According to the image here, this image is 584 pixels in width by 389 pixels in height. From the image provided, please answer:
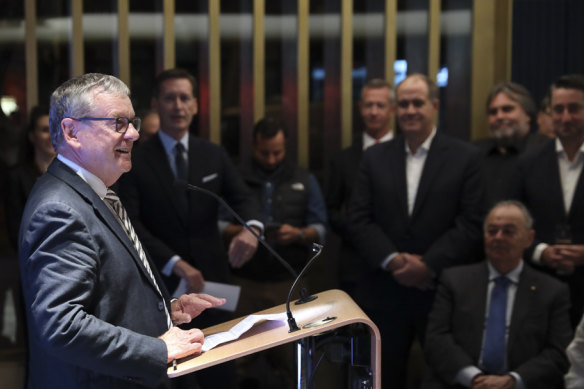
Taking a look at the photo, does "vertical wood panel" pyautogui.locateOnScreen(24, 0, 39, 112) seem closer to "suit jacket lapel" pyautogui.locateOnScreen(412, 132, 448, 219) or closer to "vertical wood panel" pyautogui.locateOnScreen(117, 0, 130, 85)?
"vertical wood panel" pyautogui.locateOnScreen(117, 0, 130, 85)

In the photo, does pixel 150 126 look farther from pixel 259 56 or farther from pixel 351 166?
pixel 351 166

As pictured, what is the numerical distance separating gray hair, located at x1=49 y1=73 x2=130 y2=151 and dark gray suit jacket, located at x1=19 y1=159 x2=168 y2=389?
90 millimetres

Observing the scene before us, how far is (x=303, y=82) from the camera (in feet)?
14.3

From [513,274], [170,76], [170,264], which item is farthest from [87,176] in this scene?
Result: [513,274]

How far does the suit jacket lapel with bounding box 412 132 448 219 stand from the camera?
3379 millimetres

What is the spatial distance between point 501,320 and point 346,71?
1784 millimetres

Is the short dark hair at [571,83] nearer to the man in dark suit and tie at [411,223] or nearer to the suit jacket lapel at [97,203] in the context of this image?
the man in dark suit and tie at [411,223]

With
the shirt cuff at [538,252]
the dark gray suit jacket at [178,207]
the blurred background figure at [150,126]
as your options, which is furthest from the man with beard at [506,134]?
the blurred background figure at [150,126]

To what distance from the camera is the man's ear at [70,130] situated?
1.82 metres

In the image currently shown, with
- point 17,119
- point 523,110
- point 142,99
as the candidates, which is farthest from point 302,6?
point 17,119

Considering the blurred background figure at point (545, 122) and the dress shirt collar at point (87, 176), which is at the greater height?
the blurred background figure at point (545, 122)

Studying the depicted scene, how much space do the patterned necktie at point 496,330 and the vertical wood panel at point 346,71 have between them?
149cm

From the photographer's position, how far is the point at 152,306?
6.10 ft

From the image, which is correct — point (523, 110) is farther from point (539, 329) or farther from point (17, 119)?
point (17, 119)
